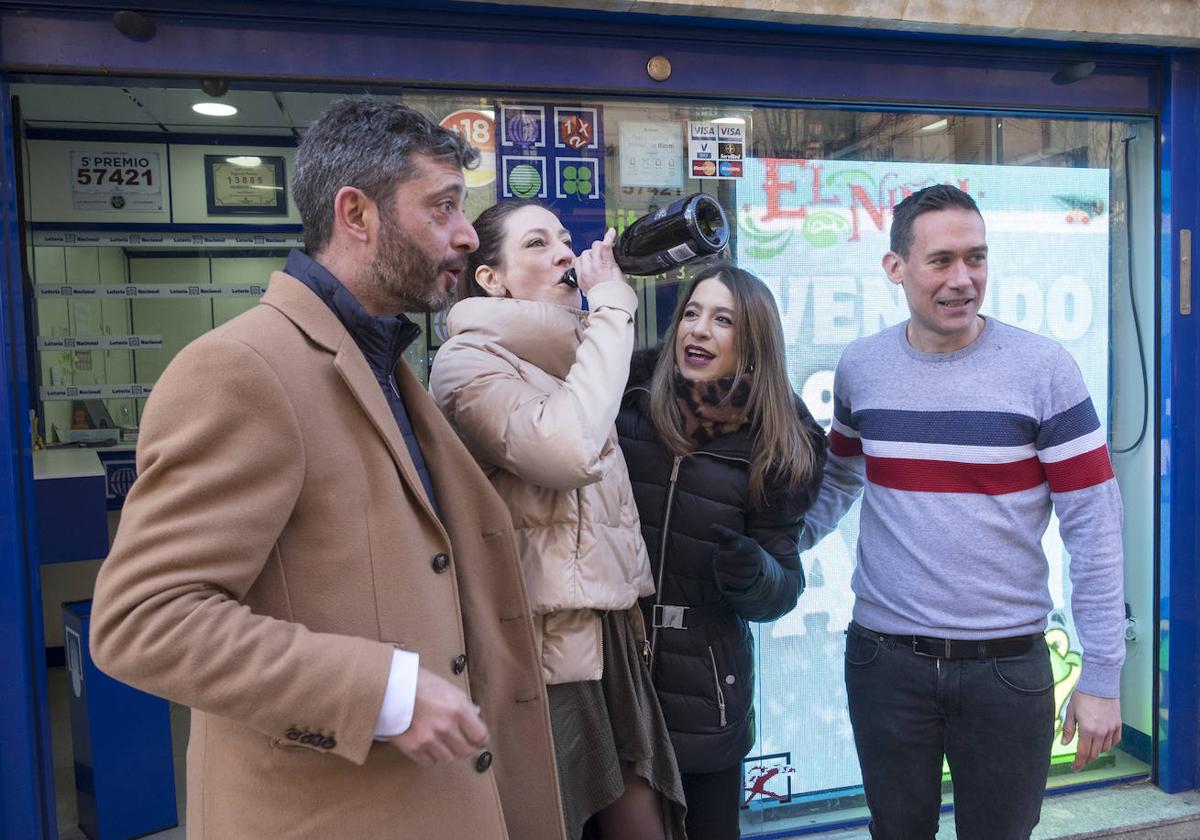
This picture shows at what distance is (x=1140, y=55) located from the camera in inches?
131

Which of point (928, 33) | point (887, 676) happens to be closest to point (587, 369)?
point (887, 676)

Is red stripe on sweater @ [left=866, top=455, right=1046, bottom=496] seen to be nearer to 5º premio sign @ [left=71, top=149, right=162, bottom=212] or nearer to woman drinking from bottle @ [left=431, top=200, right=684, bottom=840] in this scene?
woman drinking from bottle @ [left=431, top=200, right=684, bottom=840]

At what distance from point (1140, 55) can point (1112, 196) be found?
0.49 meters

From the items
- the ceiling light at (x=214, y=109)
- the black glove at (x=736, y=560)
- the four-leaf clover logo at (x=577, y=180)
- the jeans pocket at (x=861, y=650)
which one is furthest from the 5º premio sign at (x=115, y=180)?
the jeans pocket at (x=861, y=650)

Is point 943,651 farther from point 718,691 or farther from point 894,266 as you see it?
point 894,266

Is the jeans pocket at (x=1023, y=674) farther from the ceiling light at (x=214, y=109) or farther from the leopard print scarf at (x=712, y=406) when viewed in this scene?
the ceiling light at (x=214, y=109)

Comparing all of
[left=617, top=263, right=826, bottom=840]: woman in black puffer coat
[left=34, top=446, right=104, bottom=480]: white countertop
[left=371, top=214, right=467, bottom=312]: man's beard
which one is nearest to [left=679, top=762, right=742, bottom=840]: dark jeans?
[left=617, top=263, right=826, bottom=840]: woman in black puffer coat

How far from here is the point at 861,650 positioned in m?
2.33

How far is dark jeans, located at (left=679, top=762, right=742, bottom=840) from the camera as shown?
2.24 metres

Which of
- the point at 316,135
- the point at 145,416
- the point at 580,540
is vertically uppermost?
the point at 316,135

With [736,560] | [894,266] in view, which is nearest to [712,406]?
[736,560]

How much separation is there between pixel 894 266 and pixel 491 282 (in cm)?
101

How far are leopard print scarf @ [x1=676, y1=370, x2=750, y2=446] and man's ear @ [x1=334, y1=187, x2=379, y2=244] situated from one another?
98 cm

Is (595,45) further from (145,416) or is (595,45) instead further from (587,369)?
(145,416)
